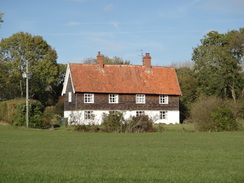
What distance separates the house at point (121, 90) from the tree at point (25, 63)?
11.6 metres

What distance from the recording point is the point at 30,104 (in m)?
38.8

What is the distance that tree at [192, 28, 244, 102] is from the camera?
2201 inches

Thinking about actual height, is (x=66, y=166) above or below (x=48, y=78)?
below

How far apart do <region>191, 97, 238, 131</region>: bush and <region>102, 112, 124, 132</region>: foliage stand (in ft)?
19.1

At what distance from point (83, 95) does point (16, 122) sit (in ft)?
41.1

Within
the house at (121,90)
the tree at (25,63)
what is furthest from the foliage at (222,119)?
the tree at (25,63)

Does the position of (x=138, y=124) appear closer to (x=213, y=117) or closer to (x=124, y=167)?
(x=213, y=117)

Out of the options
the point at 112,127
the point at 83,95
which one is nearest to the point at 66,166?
the point at 112,127

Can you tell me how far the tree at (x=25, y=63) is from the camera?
62.3 metres

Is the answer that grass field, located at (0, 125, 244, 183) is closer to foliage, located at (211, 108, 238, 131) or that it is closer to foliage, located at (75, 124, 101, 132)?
foliage, located at (211, 108, 238, 131)

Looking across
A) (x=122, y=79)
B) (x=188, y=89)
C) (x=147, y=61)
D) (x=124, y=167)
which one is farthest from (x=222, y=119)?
(x=188, y=89)

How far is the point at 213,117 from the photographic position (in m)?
32.9

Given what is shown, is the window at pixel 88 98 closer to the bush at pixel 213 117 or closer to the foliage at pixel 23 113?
the foliage at pixel 23 113

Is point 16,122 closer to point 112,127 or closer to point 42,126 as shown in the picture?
point 42,126
